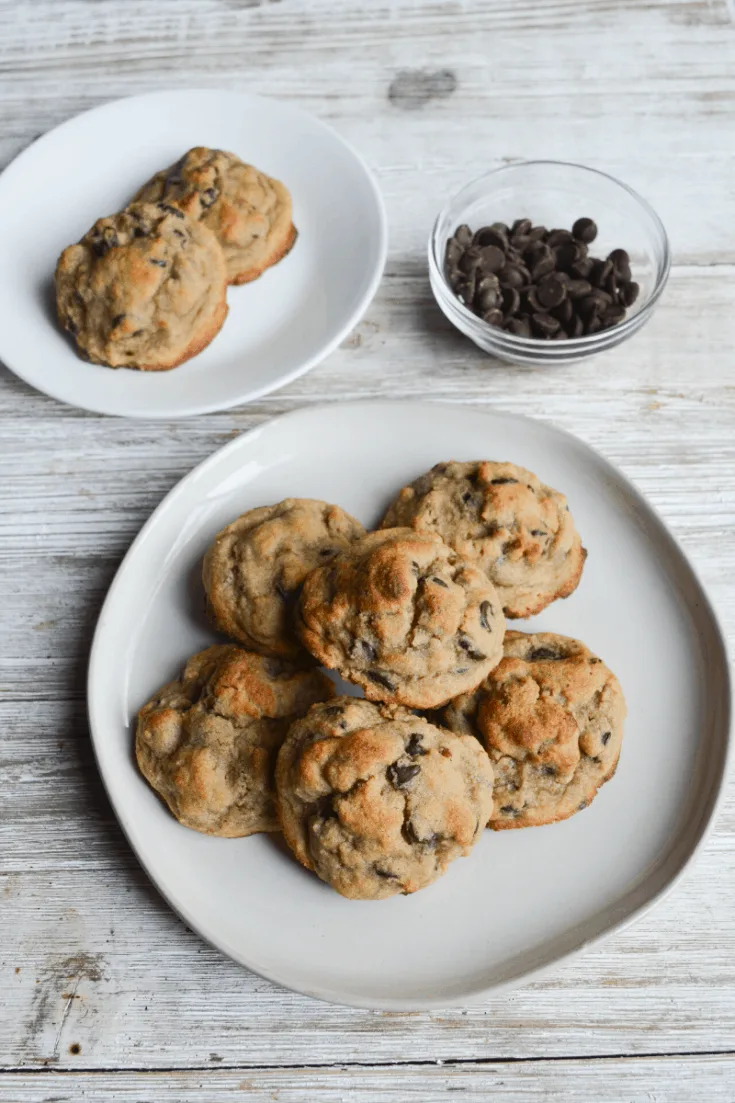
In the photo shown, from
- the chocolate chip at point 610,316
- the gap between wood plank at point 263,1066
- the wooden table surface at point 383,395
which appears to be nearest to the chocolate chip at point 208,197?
the wooden table surface at point 383,395

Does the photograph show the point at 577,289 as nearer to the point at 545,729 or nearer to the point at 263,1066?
the point at 545,729

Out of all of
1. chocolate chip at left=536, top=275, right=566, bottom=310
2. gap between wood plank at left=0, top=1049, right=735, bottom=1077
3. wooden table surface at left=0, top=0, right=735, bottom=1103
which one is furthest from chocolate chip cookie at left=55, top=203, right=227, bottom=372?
gap between wood plank at left=0, top=1049, right=735, bottom=1077

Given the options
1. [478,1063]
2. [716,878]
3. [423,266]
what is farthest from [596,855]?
[423,266]

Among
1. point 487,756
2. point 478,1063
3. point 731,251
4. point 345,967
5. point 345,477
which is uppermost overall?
point 731,251

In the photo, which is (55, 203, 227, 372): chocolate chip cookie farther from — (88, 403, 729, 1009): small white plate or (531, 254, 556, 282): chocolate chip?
(531, 254, 556, 282): chocolate chip

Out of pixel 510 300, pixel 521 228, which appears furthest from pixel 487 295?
pixel 521 228

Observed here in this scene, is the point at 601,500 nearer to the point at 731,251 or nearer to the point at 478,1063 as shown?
the point at 731,251
